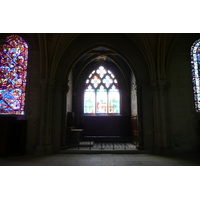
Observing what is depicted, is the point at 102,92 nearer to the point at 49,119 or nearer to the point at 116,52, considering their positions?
the point at 116,52

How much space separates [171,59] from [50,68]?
674cm

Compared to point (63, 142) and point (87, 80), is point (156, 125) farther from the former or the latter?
point (87, 80)

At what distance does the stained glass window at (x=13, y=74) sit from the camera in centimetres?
830

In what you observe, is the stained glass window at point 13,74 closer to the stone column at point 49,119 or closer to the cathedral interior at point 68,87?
the cathedral interior at point 68,87

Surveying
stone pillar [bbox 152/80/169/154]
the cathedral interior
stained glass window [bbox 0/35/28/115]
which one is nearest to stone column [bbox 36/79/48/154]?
the cathedral interior

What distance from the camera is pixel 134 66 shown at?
356 inches

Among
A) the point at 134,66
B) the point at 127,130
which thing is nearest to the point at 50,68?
the point at 134,66

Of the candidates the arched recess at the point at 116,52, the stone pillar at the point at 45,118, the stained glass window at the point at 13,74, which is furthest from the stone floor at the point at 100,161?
the stained glass window at the point at 13,74

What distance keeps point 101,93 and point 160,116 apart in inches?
266

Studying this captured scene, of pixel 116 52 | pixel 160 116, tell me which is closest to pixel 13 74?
pixel 116 52

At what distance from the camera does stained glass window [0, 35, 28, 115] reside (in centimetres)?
830

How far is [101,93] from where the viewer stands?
13.9 m

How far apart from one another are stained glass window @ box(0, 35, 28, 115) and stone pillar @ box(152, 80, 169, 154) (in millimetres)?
7052

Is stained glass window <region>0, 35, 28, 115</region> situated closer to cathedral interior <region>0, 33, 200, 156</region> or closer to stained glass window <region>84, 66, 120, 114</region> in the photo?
cathedral interior <region>0, 33, 200, 156</region>
